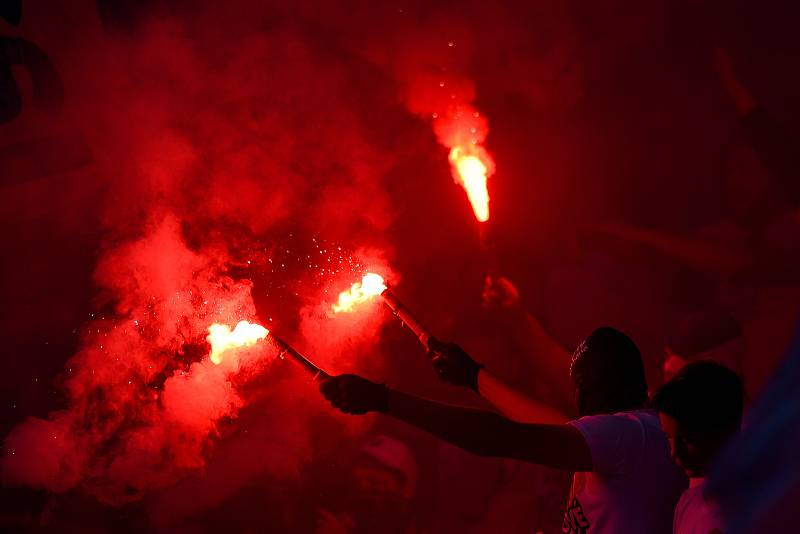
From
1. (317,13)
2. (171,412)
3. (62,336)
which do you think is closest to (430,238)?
(317,13)

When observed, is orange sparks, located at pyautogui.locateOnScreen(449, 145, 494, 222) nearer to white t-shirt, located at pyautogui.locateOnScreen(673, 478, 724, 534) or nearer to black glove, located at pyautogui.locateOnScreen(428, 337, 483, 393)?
black glove, located at pyautogui.locateOnScreen(428, 337, 483, 393)

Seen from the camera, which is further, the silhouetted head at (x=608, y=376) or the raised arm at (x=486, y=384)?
the raised arm at (x=486, y=384)

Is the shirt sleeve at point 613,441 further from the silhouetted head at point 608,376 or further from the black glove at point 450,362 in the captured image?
the black glove at point 450,362

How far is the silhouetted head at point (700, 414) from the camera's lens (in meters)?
1.98

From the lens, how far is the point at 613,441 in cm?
205

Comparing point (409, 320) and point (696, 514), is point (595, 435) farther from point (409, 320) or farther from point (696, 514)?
point (409, 320)

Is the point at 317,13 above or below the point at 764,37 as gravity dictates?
below

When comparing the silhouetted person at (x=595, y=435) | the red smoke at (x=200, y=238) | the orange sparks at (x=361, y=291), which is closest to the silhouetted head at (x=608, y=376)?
the silhouetted person at (x=595, y=435)

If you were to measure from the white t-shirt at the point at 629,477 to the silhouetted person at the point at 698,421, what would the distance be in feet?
0.37

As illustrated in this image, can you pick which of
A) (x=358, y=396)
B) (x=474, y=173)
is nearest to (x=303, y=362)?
(x=358, y=396)

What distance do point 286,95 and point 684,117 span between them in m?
3.74

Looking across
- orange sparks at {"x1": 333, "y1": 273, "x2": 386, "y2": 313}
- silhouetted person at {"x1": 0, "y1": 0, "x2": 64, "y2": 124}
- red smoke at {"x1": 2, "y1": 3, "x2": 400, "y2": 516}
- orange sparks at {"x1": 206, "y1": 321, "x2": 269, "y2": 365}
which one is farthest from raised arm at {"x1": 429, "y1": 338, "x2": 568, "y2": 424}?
silhouetted person at {"x1": 0, "y1": 0, "x2": 64, "y2": 124}

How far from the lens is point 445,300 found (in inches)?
202

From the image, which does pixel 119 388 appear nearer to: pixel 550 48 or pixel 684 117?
pixel 550 48
